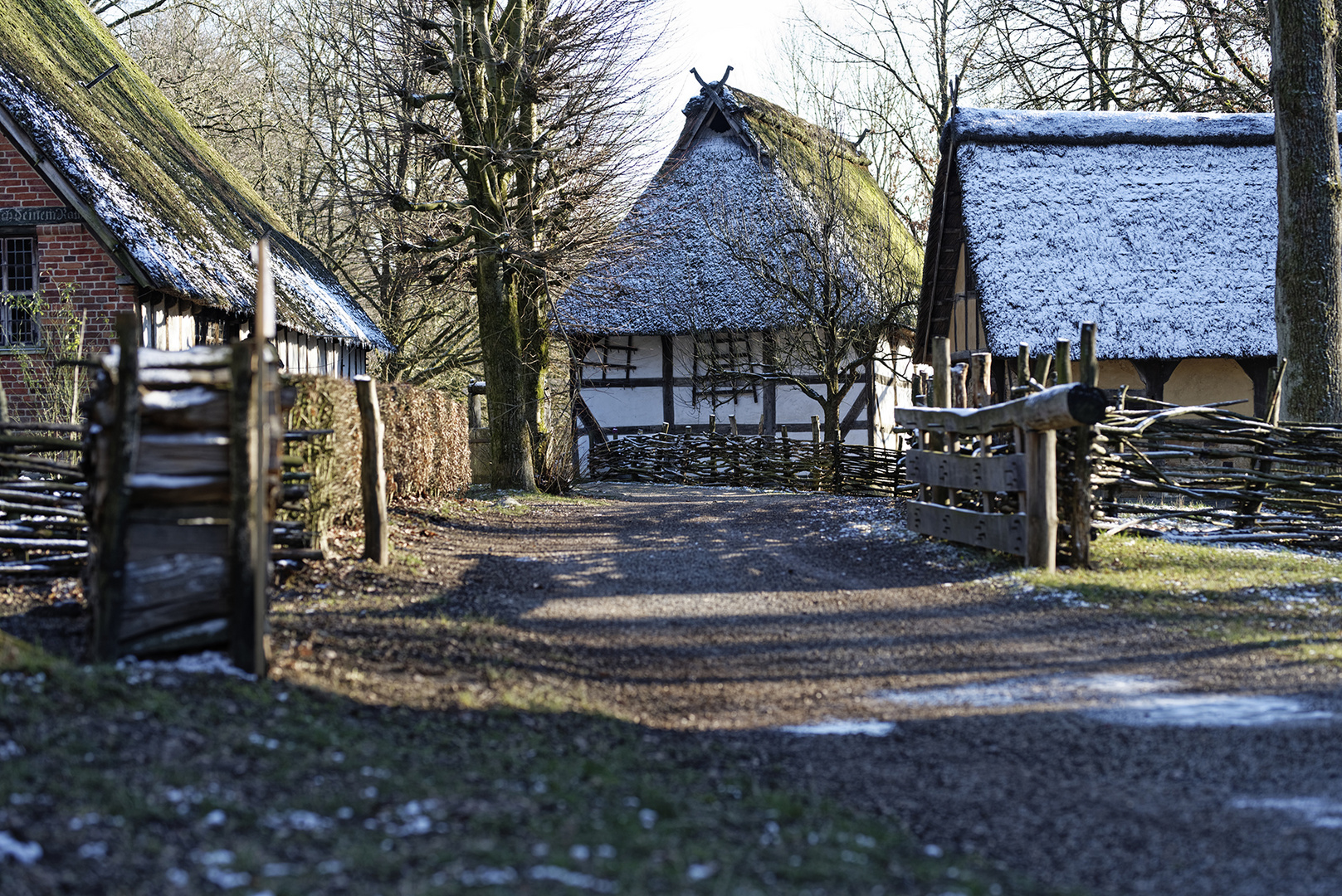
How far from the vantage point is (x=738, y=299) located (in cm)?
2195

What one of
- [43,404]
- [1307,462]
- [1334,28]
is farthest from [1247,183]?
[43,404]

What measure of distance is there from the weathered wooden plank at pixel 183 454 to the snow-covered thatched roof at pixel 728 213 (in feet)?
46.9

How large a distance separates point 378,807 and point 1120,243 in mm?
16163

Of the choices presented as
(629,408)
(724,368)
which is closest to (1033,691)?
(724,368)

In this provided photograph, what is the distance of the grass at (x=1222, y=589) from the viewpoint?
20.1 feet

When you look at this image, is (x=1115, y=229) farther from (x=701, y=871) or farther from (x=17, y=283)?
(x=701, y=871)

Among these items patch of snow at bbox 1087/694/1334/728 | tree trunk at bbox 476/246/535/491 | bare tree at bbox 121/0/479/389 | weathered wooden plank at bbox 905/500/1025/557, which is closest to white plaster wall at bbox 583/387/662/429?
bare tree at bbox 121/0/479/389

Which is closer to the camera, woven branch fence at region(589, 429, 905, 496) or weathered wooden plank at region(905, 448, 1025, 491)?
weathered wooden plank at region(905, 448, 1025, 491)

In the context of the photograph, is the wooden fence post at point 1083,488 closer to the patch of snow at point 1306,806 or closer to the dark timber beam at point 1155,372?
the patch of snow at point 1306,806

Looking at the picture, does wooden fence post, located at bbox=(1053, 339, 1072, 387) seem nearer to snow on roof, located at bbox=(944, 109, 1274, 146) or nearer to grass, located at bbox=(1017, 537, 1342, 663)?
grass, located at bbox=(1017, 537, 1342, 663)

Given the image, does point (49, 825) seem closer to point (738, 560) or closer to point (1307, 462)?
point (738, 560)

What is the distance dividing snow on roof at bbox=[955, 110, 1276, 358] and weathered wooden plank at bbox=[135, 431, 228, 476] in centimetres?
1293

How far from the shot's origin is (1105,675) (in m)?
5.41

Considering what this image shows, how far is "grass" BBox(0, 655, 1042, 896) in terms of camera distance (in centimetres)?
285
